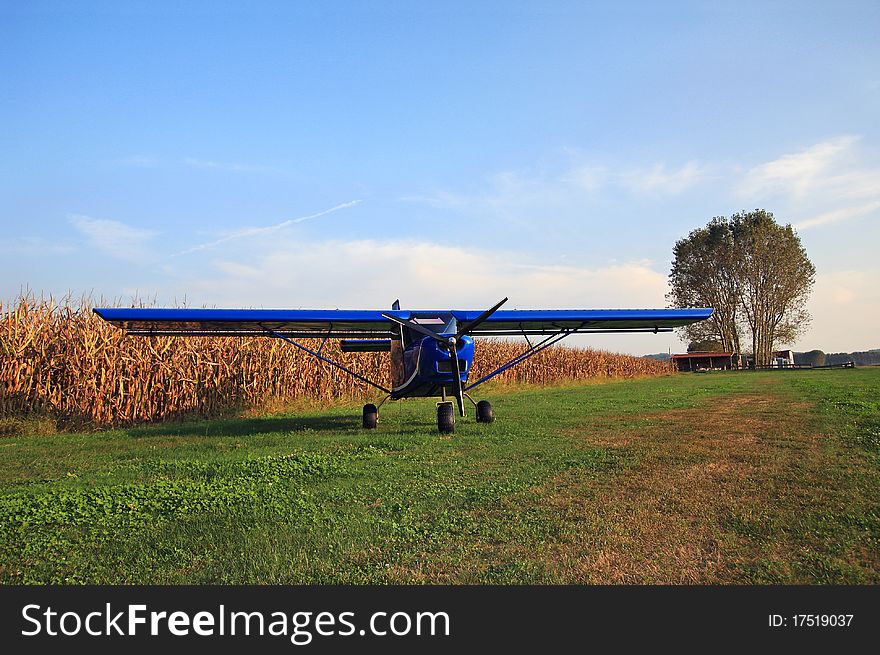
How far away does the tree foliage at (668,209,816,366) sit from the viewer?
5281 centimetres

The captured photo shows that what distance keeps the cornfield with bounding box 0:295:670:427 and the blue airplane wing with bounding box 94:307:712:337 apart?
1610 millimetres

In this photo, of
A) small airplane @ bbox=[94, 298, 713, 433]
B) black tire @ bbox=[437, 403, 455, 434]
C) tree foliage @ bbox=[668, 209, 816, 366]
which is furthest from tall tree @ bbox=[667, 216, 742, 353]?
black tire @ bbox=[437, 403, 455, 434]

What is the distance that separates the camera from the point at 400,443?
28.9 feet

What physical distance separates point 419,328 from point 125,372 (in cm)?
775

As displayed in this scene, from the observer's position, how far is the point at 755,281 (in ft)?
175

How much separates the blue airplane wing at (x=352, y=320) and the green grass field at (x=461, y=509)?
2439 mm

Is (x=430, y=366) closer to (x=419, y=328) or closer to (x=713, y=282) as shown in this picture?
(x=419, y=328)

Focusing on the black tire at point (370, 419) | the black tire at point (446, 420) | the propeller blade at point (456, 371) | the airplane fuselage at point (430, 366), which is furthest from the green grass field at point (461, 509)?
the black tire at point (370, 419)

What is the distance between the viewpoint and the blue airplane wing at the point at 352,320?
426 inches

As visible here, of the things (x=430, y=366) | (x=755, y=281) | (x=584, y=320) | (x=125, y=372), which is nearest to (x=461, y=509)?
(x=430, y=366)

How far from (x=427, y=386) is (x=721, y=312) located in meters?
51.2

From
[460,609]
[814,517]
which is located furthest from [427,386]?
[460,609]

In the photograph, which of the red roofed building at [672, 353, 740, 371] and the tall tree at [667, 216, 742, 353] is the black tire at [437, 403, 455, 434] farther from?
the red roofed building at [672, 353, 740, 371]

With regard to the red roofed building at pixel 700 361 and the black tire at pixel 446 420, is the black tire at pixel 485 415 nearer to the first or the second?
the black tire at pixel 446 420
